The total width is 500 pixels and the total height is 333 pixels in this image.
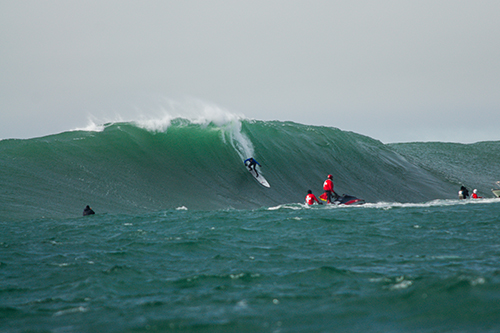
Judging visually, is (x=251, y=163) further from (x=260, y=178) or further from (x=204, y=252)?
(x=204, y=252)

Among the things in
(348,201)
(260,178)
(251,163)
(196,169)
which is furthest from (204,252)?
(251,163)

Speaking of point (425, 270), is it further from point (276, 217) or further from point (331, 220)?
point (276, 217)

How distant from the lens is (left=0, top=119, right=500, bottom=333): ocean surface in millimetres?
4168

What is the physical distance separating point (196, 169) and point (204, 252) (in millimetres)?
10962

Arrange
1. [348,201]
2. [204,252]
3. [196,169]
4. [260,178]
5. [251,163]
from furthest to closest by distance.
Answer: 1. [251,163]
2. [260,178]
3. [196,169]
4. [348,201]
5. [204,252]

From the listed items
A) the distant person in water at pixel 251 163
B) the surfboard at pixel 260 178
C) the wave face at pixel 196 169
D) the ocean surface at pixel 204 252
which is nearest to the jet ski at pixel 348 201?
the ocean surface at pixel 204 252

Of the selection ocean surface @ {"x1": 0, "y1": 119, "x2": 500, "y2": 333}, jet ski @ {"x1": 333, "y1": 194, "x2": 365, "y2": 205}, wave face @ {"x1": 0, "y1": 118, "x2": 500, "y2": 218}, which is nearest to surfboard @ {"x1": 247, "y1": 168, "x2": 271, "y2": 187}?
wave face @ {"x1": 0, "y1": 118, "x2": 500, "y2": 218}

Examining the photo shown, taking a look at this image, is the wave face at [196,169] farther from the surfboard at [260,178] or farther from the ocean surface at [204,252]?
the surfboard at [260,178]

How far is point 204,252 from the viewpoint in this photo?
281 inches

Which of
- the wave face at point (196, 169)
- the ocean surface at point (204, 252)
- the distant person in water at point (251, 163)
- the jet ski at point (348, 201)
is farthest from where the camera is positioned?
the distant person in water at point (251, 163)

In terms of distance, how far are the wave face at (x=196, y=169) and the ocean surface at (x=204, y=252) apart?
9cm

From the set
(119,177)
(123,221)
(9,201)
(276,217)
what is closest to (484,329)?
(276,217)

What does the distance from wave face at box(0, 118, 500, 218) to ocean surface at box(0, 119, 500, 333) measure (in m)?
0.09

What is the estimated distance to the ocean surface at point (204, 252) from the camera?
4.17m
